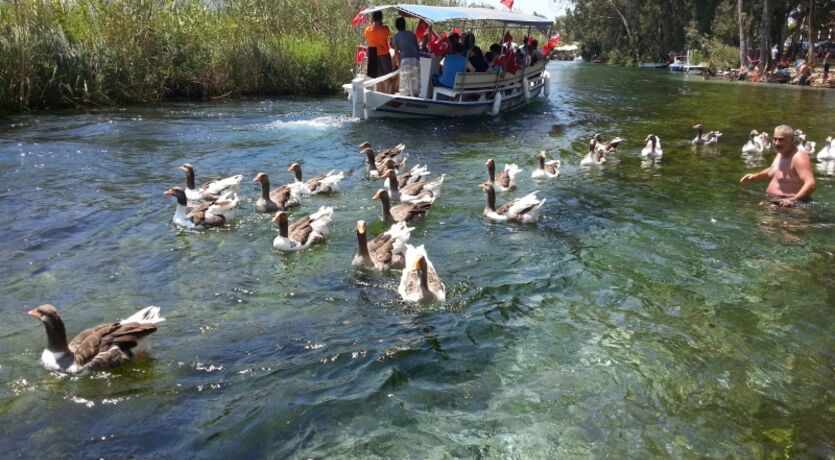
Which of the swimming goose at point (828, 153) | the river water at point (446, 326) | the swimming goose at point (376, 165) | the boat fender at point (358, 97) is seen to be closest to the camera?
the river water at point (446, 326)

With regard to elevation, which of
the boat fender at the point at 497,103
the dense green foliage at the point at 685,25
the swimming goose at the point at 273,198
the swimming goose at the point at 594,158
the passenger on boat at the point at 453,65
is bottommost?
the swimming goose at the point at 273,198

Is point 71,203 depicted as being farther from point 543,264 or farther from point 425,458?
point 425,458

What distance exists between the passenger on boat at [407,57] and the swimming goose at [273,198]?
910cm

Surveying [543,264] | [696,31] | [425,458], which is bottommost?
[425,458]

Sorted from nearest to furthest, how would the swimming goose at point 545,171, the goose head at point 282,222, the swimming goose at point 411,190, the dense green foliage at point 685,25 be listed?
1. the goose head at point 282,222
2. the swimming goose at point 411,190
3. the swimming goose at point 545,171
4. the dense green foliage at point 685,25

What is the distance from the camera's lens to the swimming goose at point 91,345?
212 inches

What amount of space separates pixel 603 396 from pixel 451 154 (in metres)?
10.8

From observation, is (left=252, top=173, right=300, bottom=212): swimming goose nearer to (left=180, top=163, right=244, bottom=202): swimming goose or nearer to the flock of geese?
the flock of geese

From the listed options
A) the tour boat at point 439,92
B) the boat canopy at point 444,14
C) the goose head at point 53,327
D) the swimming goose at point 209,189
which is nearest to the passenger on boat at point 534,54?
the tour boat at point 439,92

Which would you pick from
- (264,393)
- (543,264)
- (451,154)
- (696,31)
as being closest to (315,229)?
(543,264)

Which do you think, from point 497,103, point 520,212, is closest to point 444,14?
point 497,103

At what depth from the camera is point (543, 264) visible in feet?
26.5

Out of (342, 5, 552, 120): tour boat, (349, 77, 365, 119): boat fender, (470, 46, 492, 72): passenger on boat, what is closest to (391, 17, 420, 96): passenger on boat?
(342, 5, 552, 120): tour boat

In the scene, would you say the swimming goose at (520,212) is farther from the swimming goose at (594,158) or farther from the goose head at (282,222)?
the swimming goose at (594,158)
